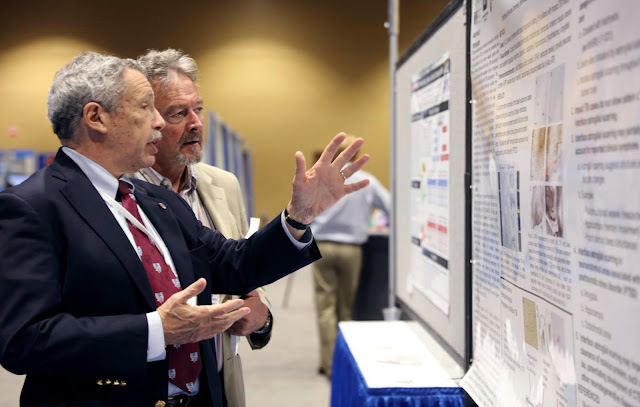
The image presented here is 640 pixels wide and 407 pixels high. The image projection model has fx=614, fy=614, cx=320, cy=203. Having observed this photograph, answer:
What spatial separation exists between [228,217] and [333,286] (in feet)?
9.37

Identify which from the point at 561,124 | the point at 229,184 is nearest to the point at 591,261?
the point at 561,124

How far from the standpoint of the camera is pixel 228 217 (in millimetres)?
1905

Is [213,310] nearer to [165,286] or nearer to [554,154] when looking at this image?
[165,286]

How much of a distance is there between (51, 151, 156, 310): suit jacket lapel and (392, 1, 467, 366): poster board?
37.8 inches

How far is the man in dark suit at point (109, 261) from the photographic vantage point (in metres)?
1.17

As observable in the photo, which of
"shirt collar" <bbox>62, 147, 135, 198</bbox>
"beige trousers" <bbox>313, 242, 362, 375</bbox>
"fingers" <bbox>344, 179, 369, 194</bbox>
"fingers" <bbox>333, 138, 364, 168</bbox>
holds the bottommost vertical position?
"beige trousers" <bbox>313, 242, 362, 375</bbox>

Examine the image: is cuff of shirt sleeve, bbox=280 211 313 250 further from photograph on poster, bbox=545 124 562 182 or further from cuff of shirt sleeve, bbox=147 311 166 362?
photograph on poster, bbox=545 124 562 182

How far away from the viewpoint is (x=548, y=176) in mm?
1149

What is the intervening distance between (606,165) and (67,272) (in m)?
0.99

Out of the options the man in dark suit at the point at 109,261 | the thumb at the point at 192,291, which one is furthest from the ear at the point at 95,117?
the thumb at the point at 192,291

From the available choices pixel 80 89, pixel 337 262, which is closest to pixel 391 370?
pixel 80 89

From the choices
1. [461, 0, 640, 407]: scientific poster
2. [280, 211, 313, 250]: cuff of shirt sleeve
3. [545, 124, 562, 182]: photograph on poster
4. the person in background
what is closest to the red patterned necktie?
[280, 211, 313, 250]: cuff of shirt sleeve

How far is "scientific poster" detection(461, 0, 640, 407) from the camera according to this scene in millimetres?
880

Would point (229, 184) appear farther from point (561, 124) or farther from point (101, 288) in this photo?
point (561, 124)
